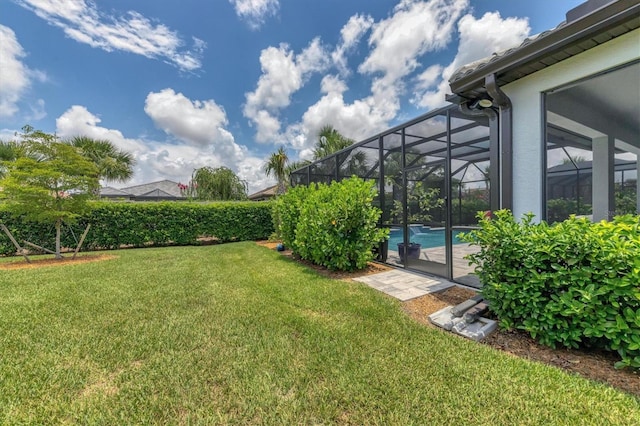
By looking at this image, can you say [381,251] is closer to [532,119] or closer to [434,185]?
[434,185]

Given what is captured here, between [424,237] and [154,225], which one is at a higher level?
[154,225]

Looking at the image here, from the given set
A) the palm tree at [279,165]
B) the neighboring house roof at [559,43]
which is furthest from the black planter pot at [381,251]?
the palm tree at [279,165]

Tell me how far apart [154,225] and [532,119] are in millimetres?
12374

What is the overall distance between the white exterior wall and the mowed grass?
234 centimetres

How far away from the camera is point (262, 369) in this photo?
7.51 ft

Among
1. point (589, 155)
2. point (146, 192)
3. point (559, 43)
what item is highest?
point (146, 192)

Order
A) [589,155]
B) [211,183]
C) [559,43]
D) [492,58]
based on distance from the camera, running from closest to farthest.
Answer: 1. [559,43]
2. [492,58]
3. [589,155]
4. [211,183]

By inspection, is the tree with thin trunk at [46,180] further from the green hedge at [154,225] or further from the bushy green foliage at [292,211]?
the bushy green foliage at [292,211]

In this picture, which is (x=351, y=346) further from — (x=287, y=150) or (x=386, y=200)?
(x=287, y=150)

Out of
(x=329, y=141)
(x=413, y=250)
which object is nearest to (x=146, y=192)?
(x=329, y=141)

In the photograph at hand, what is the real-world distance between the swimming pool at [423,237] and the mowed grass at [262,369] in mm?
1968

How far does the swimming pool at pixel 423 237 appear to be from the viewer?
507cm

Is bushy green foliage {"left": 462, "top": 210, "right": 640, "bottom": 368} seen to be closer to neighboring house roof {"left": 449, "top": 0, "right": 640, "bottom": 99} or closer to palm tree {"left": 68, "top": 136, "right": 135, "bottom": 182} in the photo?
neighboring house roof {"left": 449, "top": 0, "right": 640, "bottom": 99}

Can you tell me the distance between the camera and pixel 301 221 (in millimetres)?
6719
